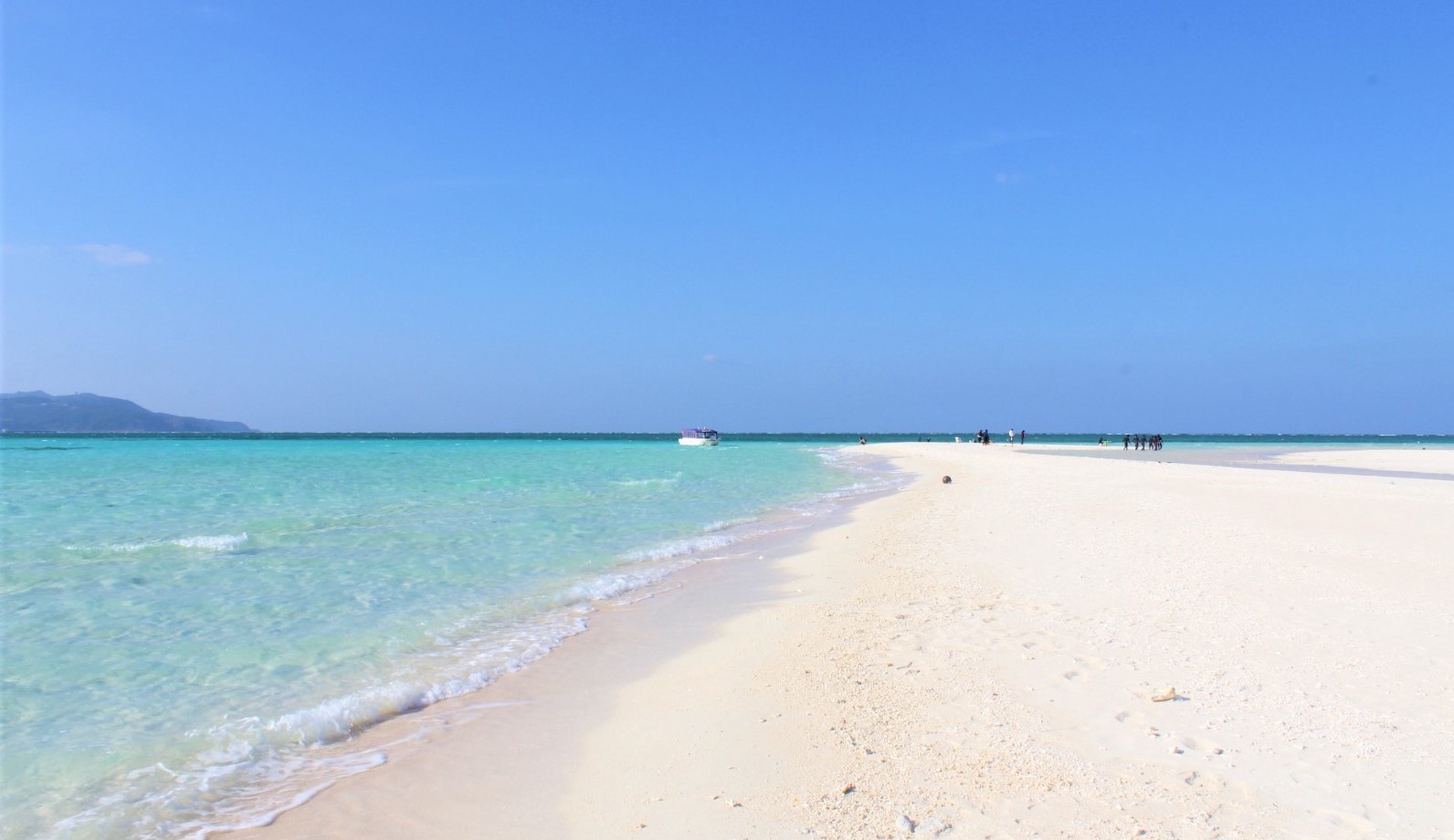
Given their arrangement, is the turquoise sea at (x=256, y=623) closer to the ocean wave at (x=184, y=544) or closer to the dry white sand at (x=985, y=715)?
the ocean wave at (x=184, y=544)

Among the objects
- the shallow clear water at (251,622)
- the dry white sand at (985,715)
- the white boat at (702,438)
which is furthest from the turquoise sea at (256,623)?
the white boat at (702,438)

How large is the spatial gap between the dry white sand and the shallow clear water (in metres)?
0.91

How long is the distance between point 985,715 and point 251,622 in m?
7.74

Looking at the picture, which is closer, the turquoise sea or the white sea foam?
the turquoise sea

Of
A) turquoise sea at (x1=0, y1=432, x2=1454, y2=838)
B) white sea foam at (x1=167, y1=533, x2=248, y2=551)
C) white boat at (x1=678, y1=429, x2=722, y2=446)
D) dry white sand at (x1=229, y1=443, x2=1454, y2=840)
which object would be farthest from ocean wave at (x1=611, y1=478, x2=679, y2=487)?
white boat at (x1=678, y1=429, x2=722, y2=446)

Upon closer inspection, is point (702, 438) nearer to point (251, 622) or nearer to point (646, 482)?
point (646, 482)

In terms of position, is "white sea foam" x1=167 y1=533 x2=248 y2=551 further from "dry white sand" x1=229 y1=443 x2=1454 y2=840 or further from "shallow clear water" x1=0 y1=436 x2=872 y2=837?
"dry white sand" x1=229 y1=443 x2=1454 y2=840

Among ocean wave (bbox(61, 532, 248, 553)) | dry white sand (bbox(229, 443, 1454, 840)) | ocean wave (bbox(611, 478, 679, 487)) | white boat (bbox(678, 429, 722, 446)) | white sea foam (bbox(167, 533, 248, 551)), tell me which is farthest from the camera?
white boat (bbox(678, 429, 722, 446))

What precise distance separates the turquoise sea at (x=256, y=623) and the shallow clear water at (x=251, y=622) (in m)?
0.03

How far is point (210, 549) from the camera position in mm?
13727

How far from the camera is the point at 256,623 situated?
871cm

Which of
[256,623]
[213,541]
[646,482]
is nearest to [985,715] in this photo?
[256,623]

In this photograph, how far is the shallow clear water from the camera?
16.6ft

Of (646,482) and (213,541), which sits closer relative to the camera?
(213,541)
